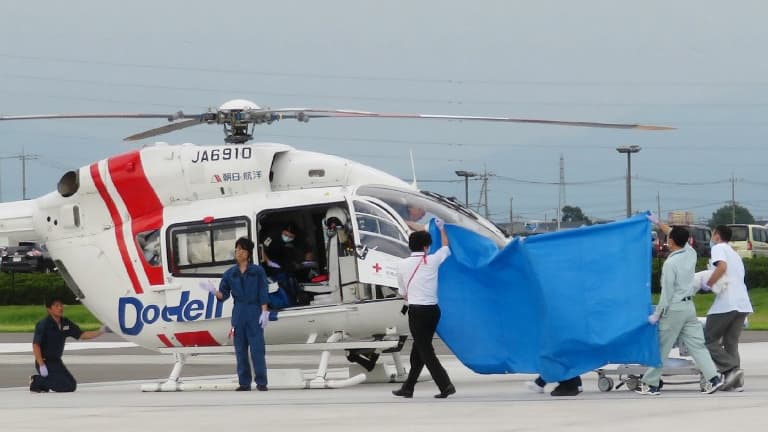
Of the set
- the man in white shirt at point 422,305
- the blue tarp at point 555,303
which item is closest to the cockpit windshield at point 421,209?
the blue tarp at point 555,303

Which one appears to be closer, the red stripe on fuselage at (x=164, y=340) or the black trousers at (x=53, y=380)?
the black trousers at (x=53, y=380)

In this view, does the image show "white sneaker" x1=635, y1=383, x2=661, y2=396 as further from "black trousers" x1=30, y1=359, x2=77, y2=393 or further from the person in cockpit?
"black trousers" x1=30, y1=359, x2=77, y2=393

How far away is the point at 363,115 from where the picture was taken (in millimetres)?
14602

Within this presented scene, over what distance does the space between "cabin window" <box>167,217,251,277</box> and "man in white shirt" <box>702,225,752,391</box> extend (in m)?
5.41

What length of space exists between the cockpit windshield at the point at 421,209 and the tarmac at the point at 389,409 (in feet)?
6.07

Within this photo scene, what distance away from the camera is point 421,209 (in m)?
15.2

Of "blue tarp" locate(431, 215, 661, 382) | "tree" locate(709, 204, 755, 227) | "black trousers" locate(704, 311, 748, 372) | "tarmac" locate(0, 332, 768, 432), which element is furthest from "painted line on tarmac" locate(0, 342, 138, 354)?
"tree" locate(709, 204, 755, 227)

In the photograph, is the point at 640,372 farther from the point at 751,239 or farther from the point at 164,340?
the point at 751,239

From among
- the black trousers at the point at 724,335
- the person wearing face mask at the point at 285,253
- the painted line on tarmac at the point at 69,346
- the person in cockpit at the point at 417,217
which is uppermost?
the person in cockpit at the point at 417,217

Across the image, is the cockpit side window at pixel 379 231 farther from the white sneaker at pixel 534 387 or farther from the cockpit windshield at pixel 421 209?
the white sneaker at pixel 534 387

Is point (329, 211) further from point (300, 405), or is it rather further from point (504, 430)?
point (504, 430)

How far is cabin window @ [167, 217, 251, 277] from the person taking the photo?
1547 cm

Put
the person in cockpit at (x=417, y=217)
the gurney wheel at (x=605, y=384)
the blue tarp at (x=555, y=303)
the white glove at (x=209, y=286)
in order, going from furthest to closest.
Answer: the white glove at (x=209, y=286), the person in cockpit at (x=417, y=217), the gurney wheel at (x=605, y=384), the blue tarp at (x=555, y=303)

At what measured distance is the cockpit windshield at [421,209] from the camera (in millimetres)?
15156
